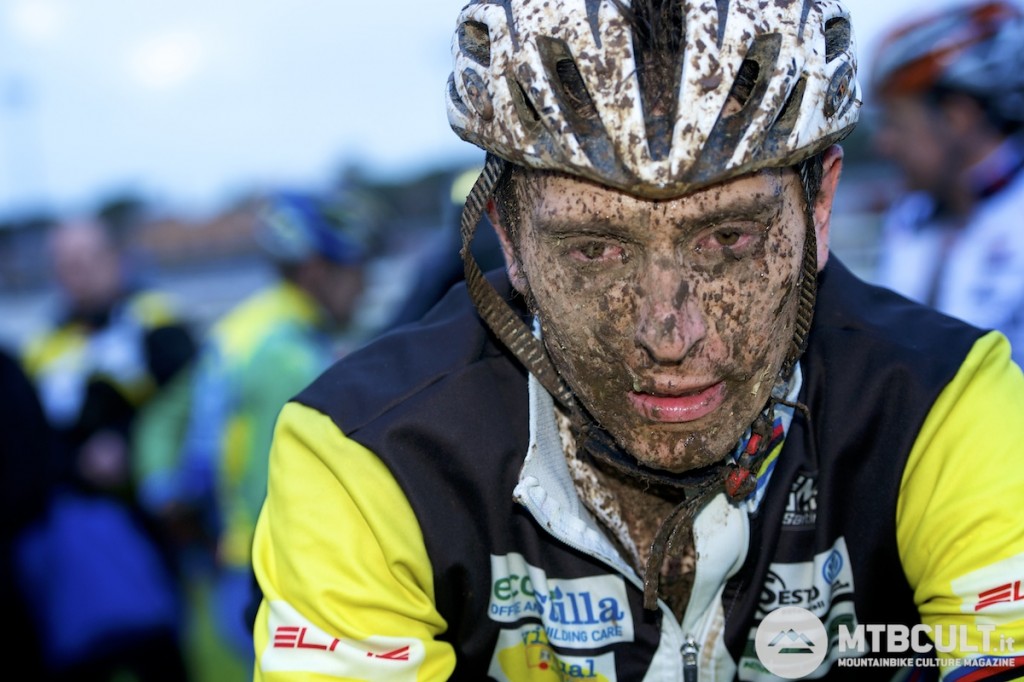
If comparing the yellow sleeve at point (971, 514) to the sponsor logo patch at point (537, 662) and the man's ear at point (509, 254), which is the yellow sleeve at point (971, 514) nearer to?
the sponsor logo patch at point (537, 662)

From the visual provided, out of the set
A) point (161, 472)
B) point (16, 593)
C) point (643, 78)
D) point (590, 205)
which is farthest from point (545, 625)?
point (161, 472)

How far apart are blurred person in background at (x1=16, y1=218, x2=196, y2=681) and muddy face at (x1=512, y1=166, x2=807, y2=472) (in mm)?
4015

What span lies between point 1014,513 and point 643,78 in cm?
102

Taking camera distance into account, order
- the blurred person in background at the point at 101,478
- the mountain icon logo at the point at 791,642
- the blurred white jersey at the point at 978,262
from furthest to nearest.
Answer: the blurred person in background at the point at 101,478
the blurred white jersey at the point at 978,262
the mountain icon logo at the point at 791,642

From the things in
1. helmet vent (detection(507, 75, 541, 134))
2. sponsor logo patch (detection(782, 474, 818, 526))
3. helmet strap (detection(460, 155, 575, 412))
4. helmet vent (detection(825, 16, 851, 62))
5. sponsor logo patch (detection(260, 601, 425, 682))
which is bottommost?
sponsor logo patch (detection(260, 601, 425, 682))

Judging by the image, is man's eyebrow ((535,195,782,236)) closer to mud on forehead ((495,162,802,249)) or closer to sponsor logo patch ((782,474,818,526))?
mud on forehead ((495,162,802,249))

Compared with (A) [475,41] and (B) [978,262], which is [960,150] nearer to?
(B) [978,262]

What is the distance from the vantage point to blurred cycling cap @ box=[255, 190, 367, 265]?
6492 mm

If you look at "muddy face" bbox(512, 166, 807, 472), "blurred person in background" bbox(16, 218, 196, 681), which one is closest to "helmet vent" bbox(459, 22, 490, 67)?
"muddy face" bbox(512, 166, 807, 472)

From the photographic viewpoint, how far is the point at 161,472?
22.2 ft

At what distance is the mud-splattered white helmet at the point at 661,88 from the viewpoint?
7.16ft

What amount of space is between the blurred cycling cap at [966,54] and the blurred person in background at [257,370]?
110 inches

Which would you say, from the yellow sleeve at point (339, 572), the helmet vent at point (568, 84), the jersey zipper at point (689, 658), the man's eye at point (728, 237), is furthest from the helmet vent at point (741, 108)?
the jersey zipper at point (689, 658)

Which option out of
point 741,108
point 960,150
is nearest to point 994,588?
point 741,108
